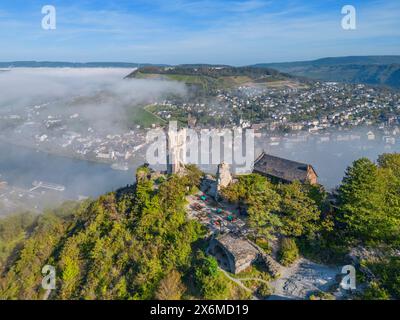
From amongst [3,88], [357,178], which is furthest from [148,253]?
[3,88]

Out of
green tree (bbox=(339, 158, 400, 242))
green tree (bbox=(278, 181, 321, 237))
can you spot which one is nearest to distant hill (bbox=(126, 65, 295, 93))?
green tree (bbox=(278, 181, 321, 237))

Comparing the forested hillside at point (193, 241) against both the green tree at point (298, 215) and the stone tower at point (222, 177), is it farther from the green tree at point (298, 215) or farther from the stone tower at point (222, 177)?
the stone tower at point (222, 177)

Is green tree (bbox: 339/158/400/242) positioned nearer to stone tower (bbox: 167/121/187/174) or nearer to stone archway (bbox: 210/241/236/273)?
stone archway (bbox: 210/241/236/273)

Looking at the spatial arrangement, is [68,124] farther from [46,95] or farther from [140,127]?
[46,95]

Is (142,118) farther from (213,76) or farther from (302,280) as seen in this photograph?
(302,280)
